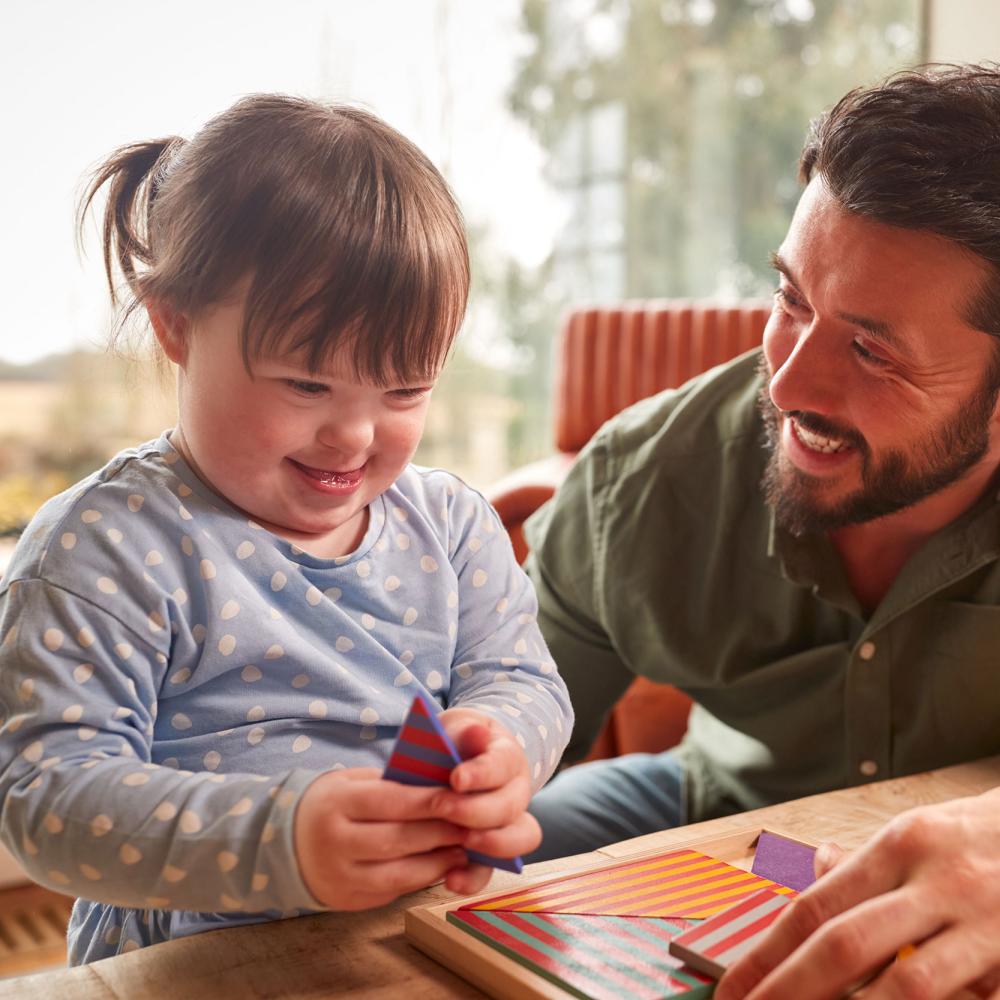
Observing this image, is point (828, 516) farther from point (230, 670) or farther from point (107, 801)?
point (107, 801)

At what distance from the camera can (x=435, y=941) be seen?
2.61ft

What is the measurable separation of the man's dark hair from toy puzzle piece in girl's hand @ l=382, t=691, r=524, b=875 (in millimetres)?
808

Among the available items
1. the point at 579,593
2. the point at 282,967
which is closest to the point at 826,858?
the point at 282,967

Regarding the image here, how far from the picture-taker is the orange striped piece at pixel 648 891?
2.72 ft

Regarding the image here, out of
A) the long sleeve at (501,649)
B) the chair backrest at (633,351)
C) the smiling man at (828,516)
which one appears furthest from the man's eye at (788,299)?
the chair backrest at (633,351)

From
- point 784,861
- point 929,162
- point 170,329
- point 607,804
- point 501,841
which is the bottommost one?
point 607,804

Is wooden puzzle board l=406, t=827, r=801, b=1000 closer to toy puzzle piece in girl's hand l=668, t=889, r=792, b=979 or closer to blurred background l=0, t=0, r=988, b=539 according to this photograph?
toy puzzle piece in girl's hand l=668, t=889, r=792, b=979

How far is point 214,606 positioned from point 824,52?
4.70 meters

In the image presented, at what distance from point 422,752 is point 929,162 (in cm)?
88

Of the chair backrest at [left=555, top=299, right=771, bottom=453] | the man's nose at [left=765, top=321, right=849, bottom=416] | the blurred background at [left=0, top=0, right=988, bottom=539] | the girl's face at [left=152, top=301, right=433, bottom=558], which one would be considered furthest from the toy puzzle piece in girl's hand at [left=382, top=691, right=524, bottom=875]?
the blurred background at [left=0, top=0, right=988, bottom=539]

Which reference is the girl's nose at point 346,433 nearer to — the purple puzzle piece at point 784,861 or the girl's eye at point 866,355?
the purple puzzle piece at point 784,861

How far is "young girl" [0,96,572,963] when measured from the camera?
2.35 ft

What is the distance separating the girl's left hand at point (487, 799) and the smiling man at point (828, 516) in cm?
68

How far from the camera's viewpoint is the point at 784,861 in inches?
37.4
